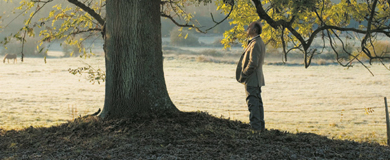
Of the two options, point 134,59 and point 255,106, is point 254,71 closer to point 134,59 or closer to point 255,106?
point 255,106

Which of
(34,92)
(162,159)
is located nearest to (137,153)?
(162,159)

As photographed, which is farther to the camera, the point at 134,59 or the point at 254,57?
the point at 134,59

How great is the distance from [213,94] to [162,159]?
1846cm

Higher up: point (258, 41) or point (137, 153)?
point (258, 41)

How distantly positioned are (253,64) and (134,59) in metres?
2.01

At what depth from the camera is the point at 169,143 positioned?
5176mm

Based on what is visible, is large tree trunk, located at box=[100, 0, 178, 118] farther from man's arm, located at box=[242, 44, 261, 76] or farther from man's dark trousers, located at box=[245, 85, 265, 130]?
man's arm, located at box=[242, 44, 261, 76]

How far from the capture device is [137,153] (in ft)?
15.8

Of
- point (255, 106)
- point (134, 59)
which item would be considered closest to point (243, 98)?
point (255, 106)

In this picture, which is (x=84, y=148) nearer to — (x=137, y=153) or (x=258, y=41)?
(x=137, y=153)

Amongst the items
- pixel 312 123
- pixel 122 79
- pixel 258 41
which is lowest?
pixel 312 123

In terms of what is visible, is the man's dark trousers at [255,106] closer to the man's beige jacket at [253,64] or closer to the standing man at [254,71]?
the standing man at [254,71]

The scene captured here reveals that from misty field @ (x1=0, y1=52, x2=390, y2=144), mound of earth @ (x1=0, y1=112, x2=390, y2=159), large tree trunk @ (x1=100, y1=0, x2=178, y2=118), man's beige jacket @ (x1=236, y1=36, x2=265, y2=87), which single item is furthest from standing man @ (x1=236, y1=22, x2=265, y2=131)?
misty field @ (x1=0, y1=52, x2=390, y2=144)

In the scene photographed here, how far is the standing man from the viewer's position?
6.11m
